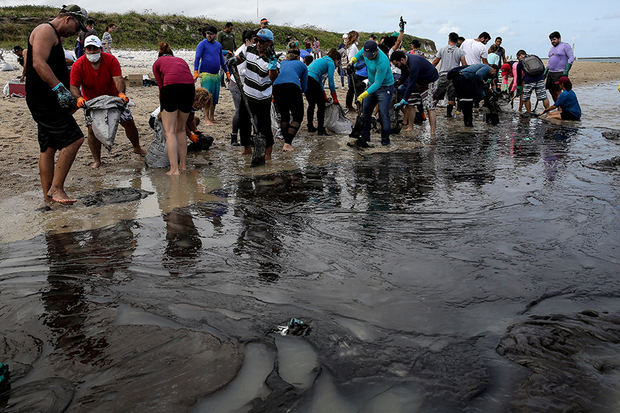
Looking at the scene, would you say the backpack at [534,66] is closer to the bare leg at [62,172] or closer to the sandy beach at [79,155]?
the sandy beach at [79,155]

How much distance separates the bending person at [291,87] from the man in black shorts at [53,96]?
11.8 feet

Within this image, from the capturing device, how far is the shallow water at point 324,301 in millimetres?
2248

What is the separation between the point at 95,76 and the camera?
643cm

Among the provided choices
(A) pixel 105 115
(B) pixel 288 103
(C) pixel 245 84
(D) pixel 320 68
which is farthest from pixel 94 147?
(D) pixel 320 68

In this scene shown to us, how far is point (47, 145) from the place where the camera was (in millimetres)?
5012

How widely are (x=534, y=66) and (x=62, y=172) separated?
11.6 metres

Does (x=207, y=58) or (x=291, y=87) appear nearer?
(x=291, y=87)

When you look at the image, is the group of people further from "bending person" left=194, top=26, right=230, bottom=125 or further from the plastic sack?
the plastic sack

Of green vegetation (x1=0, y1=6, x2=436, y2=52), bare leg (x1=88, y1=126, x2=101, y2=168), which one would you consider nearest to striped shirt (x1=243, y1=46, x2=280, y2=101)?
bare leg (x1=88, y1=126, x2=101, y2=168)

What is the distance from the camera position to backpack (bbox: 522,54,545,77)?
12594 millimetres

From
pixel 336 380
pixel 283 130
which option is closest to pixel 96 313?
pixel 336 380

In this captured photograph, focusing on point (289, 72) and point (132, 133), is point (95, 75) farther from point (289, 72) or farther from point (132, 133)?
point (289, 72)

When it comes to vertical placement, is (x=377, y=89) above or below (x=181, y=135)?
above

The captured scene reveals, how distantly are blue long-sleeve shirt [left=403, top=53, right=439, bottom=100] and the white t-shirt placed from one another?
139 inches
